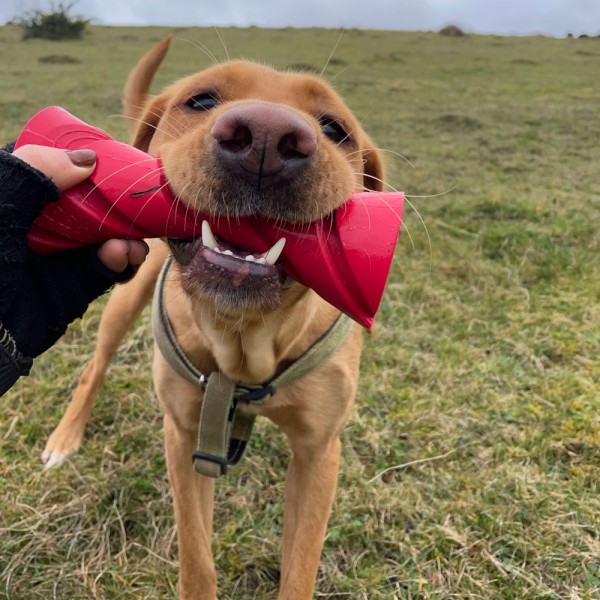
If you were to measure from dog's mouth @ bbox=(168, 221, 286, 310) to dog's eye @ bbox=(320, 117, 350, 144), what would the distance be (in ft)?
2.37

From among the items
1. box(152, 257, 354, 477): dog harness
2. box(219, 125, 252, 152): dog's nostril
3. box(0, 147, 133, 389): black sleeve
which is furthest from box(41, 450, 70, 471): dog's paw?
box(219, 125, 252, 152): dog's nostril

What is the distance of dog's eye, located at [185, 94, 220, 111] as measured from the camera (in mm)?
2043

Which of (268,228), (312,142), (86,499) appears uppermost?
(312,142)

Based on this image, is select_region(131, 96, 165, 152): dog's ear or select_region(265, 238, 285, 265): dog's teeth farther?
select_region(131, 96, 165, 152): dog's ear

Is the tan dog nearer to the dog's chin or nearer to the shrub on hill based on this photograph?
the dog's chin

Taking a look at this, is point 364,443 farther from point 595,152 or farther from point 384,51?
point 384,51


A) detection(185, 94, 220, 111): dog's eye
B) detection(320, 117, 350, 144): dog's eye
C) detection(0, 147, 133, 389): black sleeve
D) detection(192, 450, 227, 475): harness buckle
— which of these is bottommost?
detection(192, 450, 227, 475): harness buckle

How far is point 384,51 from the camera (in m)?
19.2

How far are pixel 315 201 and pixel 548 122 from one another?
11.1 metres

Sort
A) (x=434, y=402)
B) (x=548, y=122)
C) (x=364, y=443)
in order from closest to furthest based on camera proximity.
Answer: (x=364, y=443)
(x=434, y=402)
(x=548, y=122)

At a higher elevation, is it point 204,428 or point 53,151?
point 53,151

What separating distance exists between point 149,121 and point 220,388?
3.73 ft

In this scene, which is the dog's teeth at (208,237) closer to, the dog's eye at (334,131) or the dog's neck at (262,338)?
the dog's neck at (262,338)

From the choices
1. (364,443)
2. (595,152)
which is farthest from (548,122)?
(364,443)
